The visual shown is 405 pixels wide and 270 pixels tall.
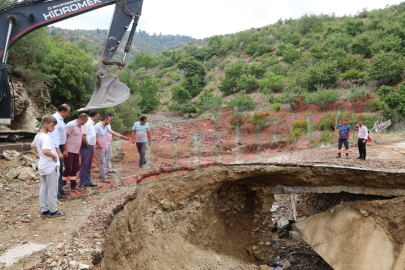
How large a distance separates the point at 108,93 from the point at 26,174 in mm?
2550

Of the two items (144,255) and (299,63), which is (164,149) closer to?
(144,255)

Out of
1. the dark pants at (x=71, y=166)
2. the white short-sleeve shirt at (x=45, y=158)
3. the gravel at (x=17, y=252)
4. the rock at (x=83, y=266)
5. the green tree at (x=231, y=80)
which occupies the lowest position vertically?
the rock at (x=83, y=266)

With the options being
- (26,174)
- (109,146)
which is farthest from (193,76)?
(26,174)

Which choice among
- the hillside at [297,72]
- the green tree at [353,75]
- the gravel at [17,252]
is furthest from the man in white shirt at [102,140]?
the green tree at [353,75]

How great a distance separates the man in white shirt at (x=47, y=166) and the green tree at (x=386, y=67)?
81.9 ft

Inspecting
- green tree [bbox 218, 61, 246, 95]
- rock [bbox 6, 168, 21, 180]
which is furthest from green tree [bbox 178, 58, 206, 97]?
rock [bbox 6, 168, 21, 180]

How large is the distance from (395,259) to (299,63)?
28.3 metres

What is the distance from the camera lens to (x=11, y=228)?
3.96 metres

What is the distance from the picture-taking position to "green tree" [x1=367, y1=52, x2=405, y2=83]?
22095mm

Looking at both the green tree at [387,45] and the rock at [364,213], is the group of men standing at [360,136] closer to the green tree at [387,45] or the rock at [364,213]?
the rock at [364,213]

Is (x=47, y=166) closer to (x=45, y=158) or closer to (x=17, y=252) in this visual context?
(x=45, y=158)

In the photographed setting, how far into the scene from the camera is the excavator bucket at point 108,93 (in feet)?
21.3

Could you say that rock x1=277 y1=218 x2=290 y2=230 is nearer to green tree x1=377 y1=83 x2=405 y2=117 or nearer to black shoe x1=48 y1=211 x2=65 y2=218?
black shoe x1=48 y1=211 x2=65 y2=218

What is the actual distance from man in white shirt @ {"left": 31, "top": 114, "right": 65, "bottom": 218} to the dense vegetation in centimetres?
891
